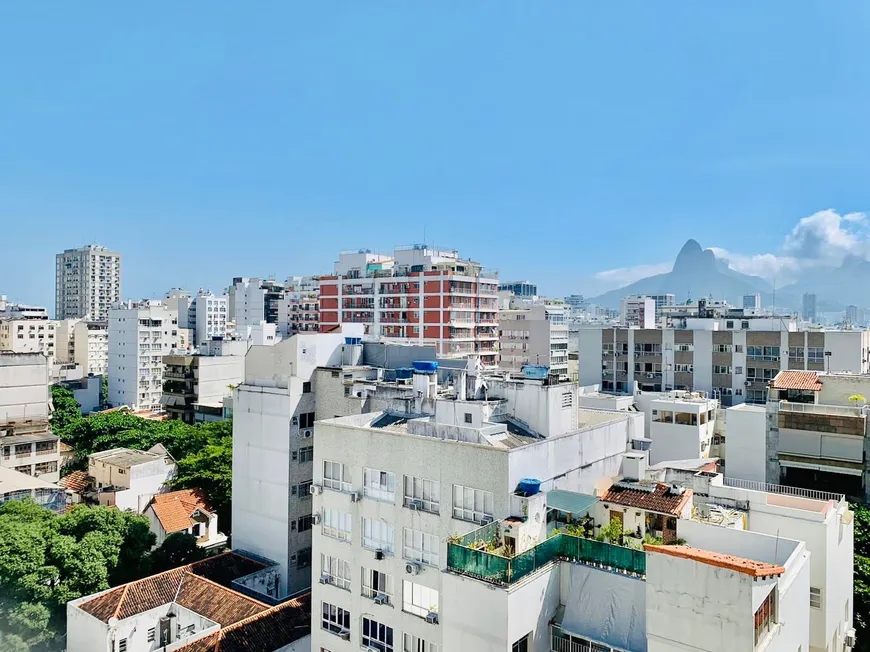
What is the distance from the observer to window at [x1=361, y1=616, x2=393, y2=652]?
16812mm

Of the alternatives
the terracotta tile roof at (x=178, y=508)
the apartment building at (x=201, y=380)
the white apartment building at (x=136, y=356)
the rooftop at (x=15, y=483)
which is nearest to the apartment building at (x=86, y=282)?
the white apartment building at (x=136, y=356)

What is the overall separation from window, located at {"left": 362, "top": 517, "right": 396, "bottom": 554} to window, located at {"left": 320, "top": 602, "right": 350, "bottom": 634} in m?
2.05

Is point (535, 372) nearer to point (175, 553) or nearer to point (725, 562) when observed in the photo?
point (725, 562)

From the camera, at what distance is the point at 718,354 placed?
47312mm

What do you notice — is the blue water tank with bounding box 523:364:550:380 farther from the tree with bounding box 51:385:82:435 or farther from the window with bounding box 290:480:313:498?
the tree with bounding box 51:385:82:435

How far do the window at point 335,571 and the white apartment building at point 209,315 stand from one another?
331 ft

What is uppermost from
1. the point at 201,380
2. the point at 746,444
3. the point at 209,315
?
the point at 209,315

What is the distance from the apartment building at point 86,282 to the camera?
144500mm

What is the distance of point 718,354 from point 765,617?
134ft

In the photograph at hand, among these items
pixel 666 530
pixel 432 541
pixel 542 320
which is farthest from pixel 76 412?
pixel 666 530

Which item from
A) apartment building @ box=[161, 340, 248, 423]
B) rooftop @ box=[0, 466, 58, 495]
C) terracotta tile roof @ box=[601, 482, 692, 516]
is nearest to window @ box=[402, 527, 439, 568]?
terracotta tile roof @ box=[601, 482, 692, 516]

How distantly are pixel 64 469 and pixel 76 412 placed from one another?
15.5m

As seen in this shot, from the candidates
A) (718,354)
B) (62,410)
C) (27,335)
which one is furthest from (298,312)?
(718,354)

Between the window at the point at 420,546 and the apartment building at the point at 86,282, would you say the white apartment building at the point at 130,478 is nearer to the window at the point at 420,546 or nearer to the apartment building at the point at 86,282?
the window at the point at 420,546
